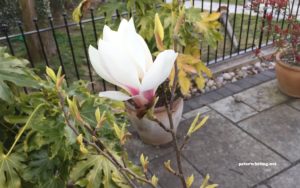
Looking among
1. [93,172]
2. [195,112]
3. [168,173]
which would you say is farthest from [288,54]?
[93,172]

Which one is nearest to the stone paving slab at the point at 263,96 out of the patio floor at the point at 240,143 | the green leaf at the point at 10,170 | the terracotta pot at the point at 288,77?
the patio floor at the point at 240,143

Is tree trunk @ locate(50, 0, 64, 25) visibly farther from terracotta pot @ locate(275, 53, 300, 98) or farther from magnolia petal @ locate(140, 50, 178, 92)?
magnolia petal @ locate(140, 50, 178, 92)

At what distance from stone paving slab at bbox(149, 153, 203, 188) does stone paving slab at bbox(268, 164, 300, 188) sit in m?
0.57

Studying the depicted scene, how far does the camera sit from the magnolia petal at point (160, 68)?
646 millimetres

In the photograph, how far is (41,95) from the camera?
5.63 feet

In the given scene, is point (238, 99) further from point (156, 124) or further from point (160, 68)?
point (160, 68)

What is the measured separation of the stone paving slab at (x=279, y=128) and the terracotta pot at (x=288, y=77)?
213mm

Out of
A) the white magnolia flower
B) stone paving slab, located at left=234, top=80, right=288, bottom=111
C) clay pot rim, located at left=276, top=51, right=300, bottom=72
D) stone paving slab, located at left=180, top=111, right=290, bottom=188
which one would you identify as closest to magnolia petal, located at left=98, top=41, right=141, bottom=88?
the white magnolia flower

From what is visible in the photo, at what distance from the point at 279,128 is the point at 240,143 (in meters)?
0.47

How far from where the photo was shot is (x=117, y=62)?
0.65 m

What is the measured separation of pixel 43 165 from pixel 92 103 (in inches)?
14.6

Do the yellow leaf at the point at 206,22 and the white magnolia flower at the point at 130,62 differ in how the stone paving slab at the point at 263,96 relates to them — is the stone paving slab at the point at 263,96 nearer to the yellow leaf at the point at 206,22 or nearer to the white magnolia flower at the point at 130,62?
the yellow leaf at the point at 206,22

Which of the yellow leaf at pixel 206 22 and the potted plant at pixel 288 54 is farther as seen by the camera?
the potted plant at pixel 288 54

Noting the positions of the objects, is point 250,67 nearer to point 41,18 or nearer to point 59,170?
point 59,170
